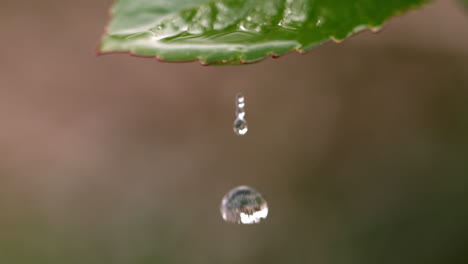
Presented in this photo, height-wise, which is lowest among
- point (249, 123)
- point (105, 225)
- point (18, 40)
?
point (105, 225)

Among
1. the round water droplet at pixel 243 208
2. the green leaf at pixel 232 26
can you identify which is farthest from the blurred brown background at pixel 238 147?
the green leaf at pixel 232 26

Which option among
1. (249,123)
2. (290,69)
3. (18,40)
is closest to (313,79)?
(290,69)

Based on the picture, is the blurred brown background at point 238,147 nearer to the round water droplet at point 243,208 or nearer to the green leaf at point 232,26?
the round water droplet at point 243,208

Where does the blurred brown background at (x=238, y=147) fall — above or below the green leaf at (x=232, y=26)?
above

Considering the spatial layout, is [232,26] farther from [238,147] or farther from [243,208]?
[238,147]

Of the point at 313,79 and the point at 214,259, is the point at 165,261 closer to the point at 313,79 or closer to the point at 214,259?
the point at 214,259

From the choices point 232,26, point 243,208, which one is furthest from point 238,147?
point 232,26

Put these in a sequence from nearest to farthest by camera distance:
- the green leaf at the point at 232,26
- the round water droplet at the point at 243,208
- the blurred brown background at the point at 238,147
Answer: the green leaf at the point at 232,26 → the round water droplet at the point at 243,208 → the blurred brown background at the point at 238,147
